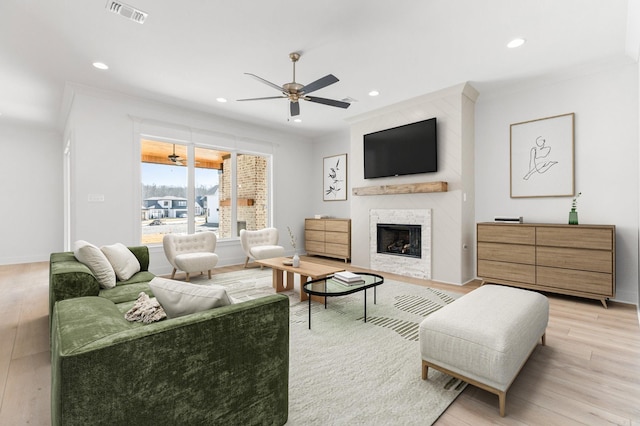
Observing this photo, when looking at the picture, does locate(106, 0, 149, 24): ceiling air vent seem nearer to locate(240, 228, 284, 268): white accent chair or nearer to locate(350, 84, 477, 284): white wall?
locate(240, 228, 284, 268): white accent chair

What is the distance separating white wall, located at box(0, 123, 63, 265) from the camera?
6.29m

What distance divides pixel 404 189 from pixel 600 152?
2.43 m

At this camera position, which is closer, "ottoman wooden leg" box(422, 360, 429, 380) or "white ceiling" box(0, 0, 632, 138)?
"ottoman wooden leg" box(422, 360, 429, 380)

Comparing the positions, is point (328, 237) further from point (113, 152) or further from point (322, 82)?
point (113, 152)

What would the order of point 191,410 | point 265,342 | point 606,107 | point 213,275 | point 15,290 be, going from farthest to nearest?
point 213,275 < point 15,290 < point 606,107 < point 265,342 < point 191,410

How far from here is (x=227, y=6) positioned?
263 centimetres

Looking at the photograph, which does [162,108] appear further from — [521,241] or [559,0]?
[521,241]

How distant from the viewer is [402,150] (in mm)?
5035

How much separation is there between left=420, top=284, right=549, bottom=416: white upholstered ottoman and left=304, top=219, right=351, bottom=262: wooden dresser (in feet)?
13.3

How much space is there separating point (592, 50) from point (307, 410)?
4.55 metres

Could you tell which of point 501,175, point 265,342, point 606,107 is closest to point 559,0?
point 606,107

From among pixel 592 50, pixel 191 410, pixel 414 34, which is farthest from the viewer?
pixel 592 50

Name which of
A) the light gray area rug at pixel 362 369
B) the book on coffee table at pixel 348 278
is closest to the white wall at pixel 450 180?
the light gray area rug at pixel 362 369

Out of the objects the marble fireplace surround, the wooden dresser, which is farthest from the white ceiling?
the wooden dresser
